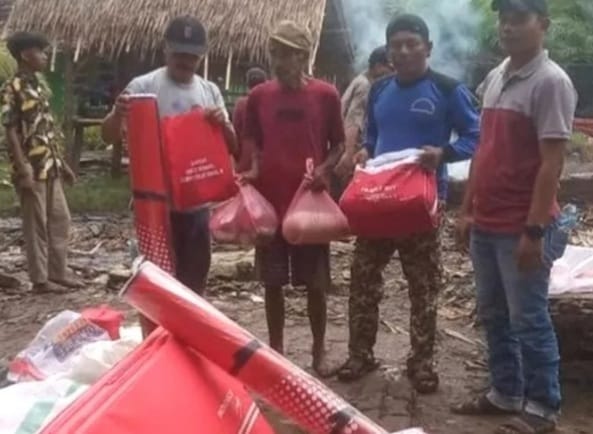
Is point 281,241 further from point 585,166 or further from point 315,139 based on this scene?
point 585,166

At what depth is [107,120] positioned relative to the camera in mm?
4816

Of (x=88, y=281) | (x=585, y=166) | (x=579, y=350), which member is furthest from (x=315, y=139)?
(x=585, y=166)

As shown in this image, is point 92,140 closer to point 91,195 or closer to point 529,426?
point 91,195

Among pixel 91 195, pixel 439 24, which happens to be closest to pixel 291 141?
pixel 91 195

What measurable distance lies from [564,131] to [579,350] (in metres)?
1.64

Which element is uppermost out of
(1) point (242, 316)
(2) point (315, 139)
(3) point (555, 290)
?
(2) point (315, 139)

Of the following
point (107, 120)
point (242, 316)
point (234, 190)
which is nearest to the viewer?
point (107, 120)

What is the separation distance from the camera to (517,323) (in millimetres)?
4539

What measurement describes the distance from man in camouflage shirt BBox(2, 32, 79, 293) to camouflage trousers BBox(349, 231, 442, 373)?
3357mm

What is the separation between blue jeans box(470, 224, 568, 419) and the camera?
14.7 feet

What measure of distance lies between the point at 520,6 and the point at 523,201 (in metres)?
0.80

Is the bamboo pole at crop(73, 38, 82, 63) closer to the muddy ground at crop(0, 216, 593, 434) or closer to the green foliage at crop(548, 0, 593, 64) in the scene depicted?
the muddy ground at crop(0, 216, 593, 434)

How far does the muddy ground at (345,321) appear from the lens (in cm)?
501

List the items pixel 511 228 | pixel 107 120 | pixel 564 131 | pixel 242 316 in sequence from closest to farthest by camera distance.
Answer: pixel 564 131 < pixel 511 228 < pixel 107 120 < pixel 242 316
